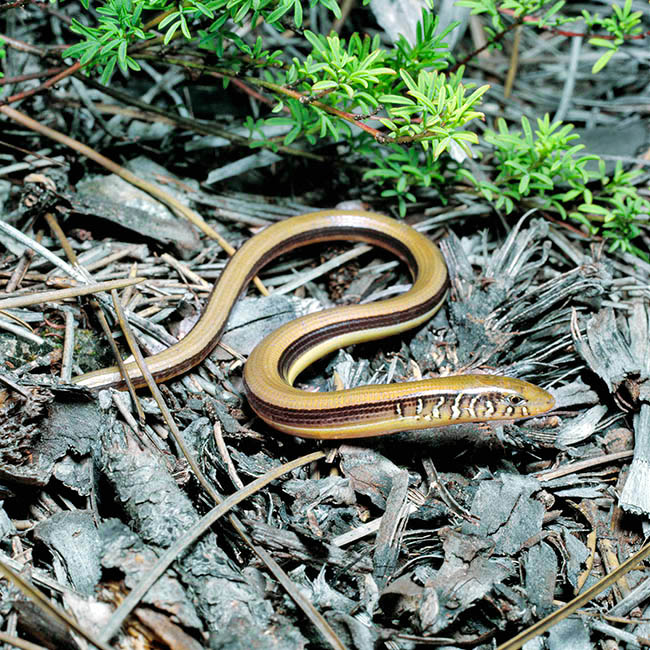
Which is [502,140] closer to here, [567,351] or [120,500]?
[567,351]

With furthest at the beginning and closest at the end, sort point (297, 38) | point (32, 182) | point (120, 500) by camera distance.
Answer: point (297, 38) → point (32, 182) → point (120, 500)

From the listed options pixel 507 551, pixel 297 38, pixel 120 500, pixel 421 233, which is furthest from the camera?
pixel 297 38

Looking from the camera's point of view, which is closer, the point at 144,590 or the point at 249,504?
the point at 144,590

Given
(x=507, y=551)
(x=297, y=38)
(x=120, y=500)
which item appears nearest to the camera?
(x=120, y=500)

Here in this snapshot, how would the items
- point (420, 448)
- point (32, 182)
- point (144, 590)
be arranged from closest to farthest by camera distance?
1. point (144, 590)
2. point (420, 448)
3. point (32, 182)

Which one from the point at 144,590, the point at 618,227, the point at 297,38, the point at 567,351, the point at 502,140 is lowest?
the point at 567,351

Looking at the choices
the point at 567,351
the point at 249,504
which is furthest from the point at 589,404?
the point at 249,504

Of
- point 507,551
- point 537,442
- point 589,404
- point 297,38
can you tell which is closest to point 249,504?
point 507,551

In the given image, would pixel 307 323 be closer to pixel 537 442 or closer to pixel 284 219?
pixel 284 219

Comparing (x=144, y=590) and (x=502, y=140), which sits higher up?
(x=502, y=140)
